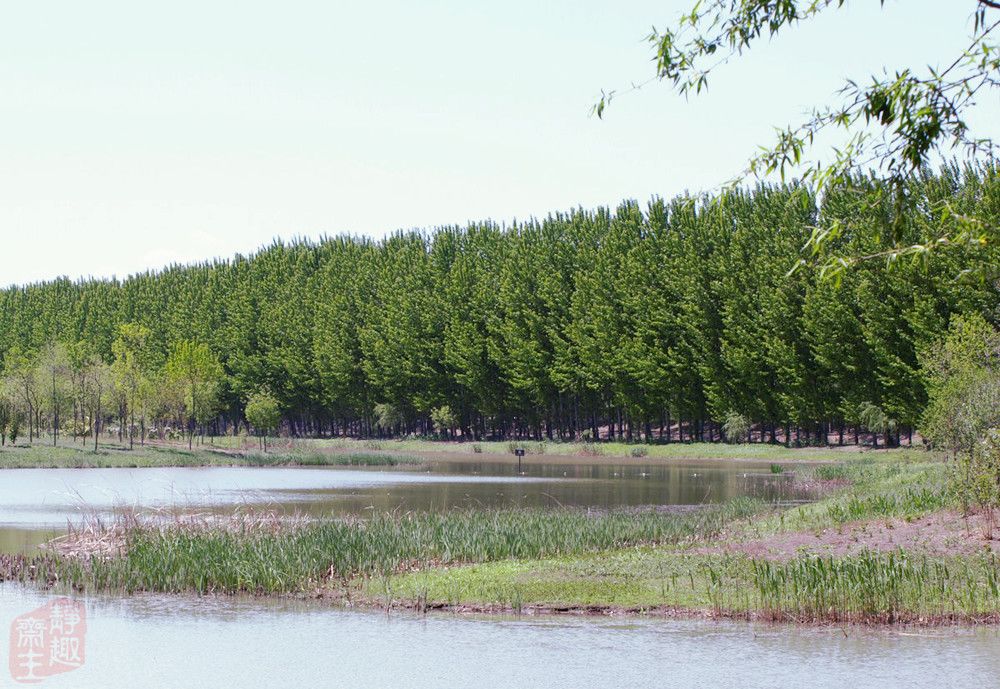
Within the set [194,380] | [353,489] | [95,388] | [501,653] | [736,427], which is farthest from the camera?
[194,380]

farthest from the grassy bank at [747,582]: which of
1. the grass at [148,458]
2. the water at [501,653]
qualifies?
the grass at [148,458]

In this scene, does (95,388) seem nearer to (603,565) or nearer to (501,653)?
(603,565)

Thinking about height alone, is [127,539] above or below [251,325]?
below

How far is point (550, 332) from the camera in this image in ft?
298

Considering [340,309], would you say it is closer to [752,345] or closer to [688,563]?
[752,345]

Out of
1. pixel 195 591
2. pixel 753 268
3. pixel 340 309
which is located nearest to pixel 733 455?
pixel 753 268

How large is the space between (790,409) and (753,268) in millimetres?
9583

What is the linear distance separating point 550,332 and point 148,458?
3301cm

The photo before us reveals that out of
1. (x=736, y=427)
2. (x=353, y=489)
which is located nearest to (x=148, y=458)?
(x=353, y=489)

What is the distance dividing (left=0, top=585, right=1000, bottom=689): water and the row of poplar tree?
116ft

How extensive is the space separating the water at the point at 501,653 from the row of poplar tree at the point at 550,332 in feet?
116

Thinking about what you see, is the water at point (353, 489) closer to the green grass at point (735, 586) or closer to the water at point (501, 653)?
the green grass at point (735, 586)

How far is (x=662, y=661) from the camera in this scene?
1566cm

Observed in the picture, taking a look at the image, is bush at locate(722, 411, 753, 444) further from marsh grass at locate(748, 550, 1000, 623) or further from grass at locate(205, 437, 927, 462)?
marsh grass at locate(748, 550, 1000, 623)
